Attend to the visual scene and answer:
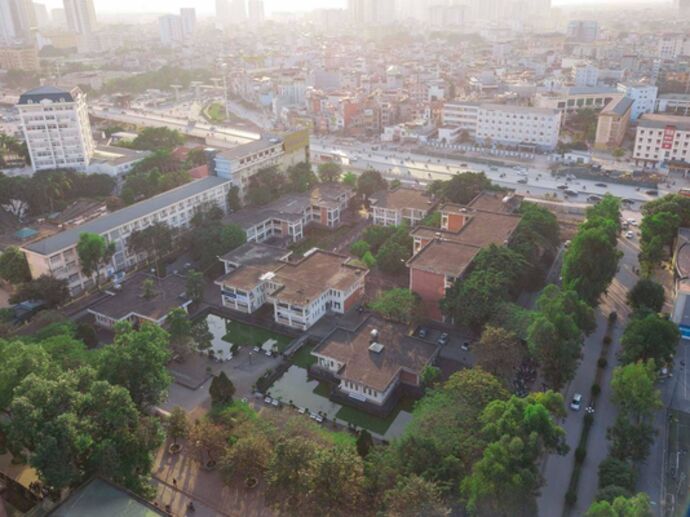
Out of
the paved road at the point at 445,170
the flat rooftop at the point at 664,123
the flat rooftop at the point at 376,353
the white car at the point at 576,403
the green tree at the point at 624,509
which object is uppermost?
the flat rooftop at the point at 664,123

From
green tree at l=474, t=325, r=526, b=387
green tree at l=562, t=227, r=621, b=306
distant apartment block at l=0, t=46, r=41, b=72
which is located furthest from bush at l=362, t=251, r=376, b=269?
distant apartment block at l=0, t=46, r=41, b=72

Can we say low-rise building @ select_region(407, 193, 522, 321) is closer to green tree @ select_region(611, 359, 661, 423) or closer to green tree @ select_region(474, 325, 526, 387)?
green tree @ select_region(474, 325, 526, 387)

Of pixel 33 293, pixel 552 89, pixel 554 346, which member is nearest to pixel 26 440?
pixel 33 293

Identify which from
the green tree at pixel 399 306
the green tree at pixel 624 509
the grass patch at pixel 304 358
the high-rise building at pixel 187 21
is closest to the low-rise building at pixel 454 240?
the green tree at pixel 399 306

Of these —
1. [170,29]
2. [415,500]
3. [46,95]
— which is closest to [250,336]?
[415,500]

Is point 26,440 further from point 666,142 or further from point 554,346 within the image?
point 666,142

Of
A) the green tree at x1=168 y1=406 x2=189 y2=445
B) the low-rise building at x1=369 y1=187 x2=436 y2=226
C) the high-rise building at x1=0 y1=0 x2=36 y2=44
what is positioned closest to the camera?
the green tree at x1=168 y1=406 x2=189 y2=445

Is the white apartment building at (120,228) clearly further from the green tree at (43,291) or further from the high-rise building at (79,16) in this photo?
the high-rise building at (79,16)
